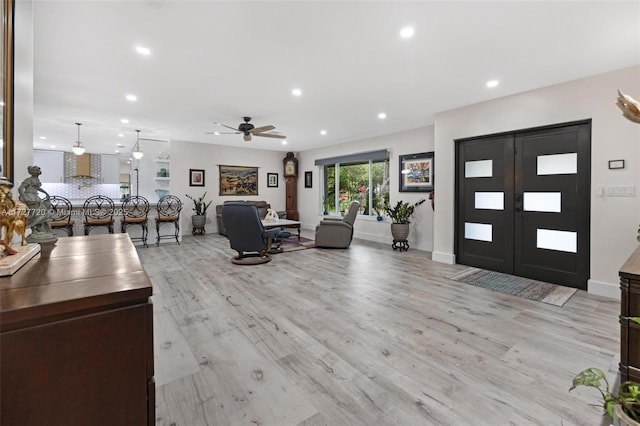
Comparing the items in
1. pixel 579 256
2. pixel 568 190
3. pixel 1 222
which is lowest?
pixel 579 256

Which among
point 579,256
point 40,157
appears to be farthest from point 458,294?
point 40,157

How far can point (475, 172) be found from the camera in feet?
15.1

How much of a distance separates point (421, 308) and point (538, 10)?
8.95 feet

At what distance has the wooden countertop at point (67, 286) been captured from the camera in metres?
0.62

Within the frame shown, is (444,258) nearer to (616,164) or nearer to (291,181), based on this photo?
(616,164)

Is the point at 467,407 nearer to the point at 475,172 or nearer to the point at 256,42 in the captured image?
the point at 256,42

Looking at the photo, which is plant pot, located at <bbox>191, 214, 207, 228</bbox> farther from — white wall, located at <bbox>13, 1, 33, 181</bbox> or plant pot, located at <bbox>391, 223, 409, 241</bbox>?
white wall, located at <bbox>13, 1, 33, 181</bbox>

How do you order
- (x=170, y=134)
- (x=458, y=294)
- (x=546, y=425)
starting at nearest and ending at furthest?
1. (x=546, y=425)
2. (x=458, y=294)
3. (x=170, y=134)

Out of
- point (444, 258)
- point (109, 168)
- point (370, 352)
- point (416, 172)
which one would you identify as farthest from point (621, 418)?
point (109, 168)

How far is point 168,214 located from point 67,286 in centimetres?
646

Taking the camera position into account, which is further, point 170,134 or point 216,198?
point 216,198

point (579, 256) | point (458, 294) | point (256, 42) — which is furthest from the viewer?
point (579, 256)

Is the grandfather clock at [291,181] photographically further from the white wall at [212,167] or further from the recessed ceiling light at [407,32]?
the recessed ceiling light at [407,32]

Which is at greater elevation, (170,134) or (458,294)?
(170,134)
